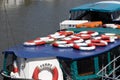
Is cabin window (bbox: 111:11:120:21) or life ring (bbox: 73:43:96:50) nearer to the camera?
life ring (bbox: 73:43:96:50)

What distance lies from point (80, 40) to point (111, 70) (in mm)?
997

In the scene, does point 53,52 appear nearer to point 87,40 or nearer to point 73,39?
point 73,39

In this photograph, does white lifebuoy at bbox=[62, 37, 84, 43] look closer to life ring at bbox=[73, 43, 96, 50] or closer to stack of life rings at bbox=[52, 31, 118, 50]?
stack of life rings at bbox=[52, 31, 118, 50]

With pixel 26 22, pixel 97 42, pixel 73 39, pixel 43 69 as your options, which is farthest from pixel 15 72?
pixel 26 22

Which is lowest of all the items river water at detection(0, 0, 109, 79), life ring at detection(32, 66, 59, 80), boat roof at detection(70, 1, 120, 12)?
river water at detection(0, 0, 109, 79)

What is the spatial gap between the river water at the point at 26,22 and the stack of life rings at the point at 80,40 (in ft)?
12.4

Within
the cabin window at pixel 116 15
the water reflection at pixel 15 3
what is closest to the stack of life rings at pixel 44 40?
the cabin window at pixel 116 15

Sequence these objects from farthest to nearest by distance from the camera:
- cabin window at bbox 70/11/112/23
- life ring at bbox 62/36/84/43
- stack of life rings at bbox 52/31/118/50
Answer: cabin window at bbox 70/11/112/23, life ring at bbox 62/36/84/43, stack of life rings at bbox 52/31/118/50

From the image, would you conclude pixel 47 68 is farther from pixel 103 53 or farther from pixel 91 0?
pixel 91 0

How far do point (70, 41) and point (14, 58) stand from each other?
1.37m

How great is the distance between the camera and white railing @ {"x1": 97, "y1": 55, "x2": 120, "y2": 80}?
8422mm

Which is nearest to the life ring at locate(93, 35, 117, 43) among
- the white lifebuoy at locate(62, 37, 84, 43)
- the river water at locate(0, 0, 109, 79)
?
the white lifebuoy at locate(62, 37, 84, 43)

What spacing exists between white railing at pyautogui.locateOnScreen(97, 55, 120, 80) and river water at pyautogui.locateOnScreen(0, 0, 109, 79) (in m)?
4.84

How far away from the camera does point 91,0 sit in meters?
31.1
